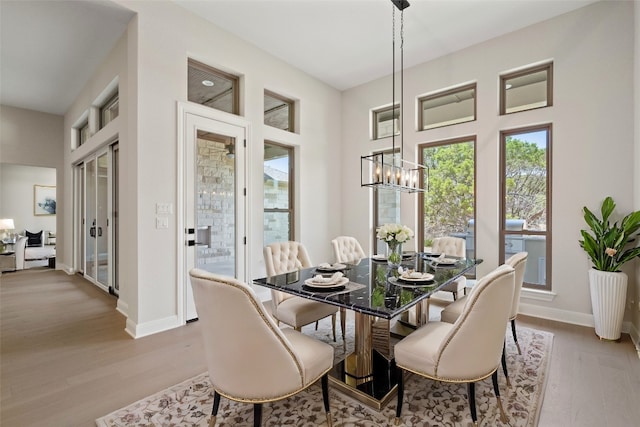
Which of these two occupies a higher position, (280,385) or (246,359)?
(246,359)

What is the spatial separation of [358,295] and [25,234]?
1006cm

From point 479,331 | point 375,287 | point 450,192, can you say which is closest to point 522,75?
point 450,192

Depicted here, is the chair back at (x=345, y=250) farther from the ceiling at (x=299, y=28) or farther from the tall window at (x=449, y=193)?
the ceiling at (x=299, y=28)

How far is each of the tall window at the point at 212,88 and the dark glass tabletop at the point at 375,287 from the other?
2611 mm

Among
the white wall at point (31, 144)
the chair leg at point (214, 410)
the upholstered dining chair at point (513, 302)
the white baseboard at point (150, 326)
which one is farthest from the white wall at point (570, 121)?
the white wall at point (31, 144)

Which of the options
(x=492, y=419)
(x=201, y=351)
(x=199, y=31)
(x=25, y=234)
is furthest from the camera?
(x=25, y=234)

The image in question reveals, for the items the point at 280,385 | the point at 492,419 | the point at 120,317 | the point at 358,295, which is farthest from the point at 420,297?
the point at 120,317

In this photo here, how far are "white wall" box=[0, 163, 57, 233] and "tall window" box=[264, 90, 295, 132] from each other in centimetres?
712

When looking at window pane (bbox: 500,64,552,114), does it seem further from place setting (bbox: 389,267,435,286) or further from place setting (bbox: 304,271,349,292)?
place setting (bbox: 304,271,349,292)

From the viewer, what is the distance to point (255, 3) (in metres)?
3.31

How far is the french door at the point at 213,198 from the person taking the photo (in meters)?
3.46

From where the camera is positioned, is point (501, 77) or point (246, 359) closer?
point (246, 359)

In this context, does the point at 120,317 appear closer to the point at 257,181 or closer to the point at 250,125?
the point at 257,181

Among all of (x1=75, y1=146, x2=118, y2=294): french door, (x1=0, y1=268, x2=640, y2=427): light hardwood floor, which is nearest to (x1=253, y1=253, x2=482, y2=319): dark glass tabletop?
(x1=0, y1=268, x2=640, y2=427): light hardwood floor
